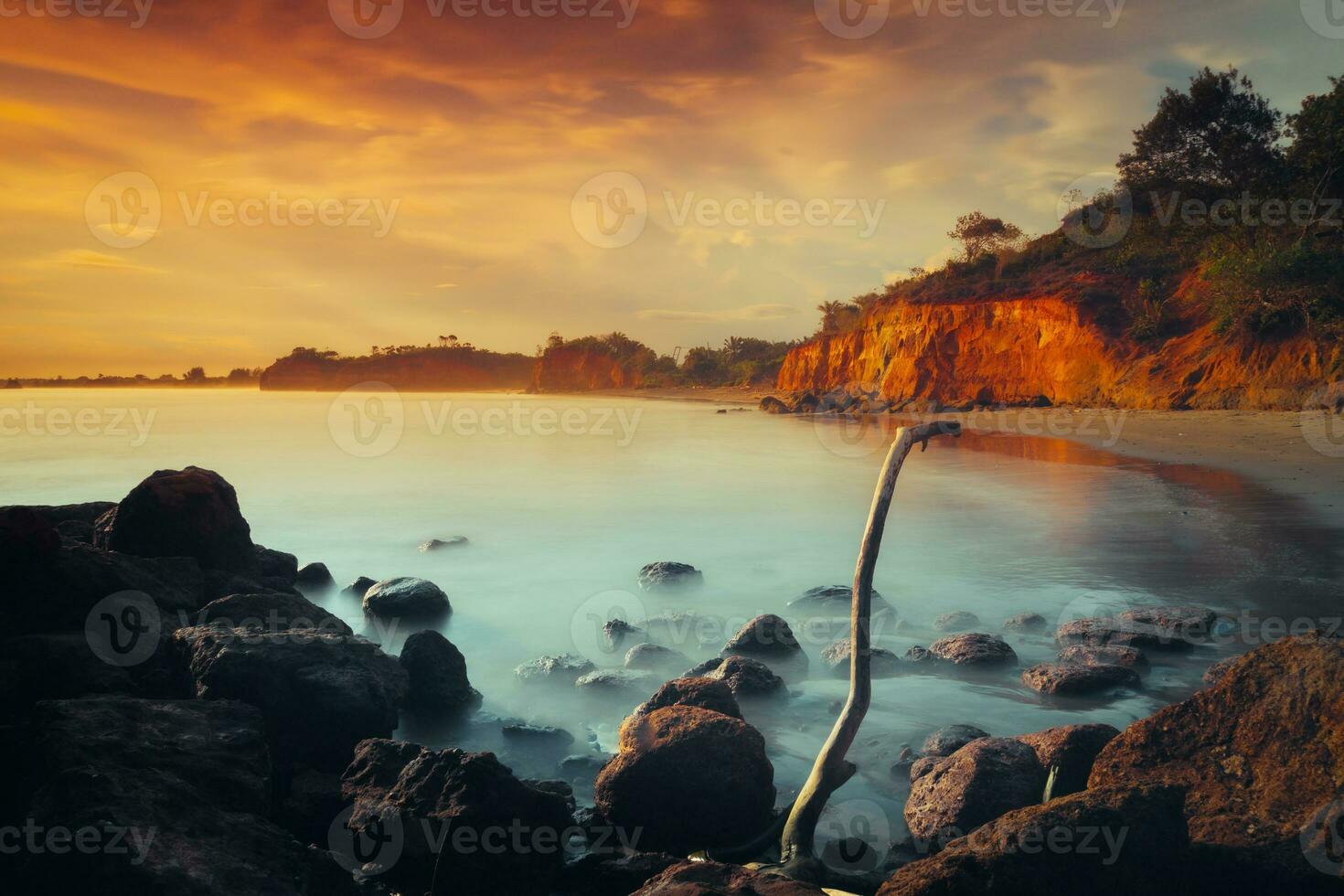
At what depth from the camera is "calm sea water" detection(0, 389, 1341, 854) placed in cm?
698

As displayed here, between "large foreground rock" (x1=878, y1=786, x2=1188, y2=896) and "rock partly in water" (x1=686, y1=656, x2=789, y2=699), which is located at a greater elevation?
"large foreground rock" (x1=878, y1=786, x2=1188, y2=896)

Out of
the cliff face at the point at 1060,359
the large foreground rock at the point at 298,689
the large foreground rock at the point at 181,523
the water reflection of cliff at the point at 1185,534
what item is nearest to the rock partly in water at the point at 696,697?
the large foreground rock at the point at 298,689

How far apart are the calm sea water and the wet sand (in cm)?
73

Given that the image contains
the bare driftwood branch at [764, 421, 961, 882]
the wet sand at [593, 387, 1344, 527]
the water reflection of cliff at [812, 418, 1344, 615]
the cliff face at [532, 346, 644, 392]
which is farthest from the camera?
the cliff face at [532, 346, 644, 392]

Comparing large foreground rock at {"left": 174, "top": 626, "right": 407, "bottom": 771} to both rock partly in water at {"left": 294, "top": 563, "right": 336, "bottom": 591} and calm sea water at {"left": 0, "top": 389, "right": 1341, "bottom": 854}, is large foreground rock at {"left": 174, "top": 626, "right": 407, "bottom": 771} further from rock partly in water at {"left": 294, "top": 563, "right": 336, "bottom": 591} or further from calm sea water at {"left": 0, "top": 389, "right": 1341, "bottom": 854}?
rock partly in water at {"left": 294, "top": 563, "right": 336, "bottom": 591}

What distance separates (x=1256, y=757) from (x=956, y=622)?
5.51m

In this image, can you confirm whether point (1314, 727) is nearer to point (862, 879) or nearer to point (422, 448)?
point (862, 879)

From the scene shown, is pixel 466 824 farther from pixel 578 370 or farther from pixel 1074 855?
pixel 578 370

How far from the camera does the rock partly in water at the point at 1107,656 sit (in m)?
7.25

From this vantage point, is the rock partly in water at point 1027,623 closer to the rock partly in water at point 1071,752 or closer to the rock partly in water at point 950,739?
the rock partly in water at point 950,739

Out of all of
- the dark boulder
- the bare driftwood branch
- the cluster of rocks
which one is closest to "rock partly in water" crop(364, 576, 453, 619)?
the dark boulder

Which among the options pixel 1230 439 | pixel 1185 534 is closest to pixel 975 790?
pixel 1185 534

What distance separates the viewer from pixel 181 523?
8703 mm

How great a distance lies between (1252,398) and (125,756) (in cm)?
3223
